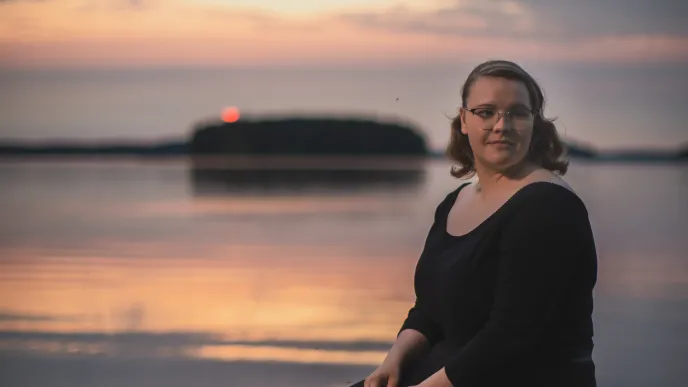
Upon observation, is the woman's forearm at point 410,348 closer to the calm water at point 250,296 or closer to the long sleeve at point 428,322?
the long sleeve at point 428,322

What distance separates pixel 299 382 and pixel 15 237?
18.5 ft

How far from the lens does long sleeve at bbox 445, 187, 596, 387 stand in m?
1.71

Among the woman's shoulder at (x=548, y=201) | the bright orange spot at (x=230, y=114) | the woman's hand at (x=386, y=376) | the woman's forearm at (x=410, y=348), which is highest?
the bright orange spot at (x=230, y=114)

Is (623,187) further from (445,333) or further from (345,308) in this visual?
(445,333)

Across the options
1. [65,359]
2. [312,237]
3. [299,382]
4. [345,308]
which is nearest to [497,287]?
[299,382]

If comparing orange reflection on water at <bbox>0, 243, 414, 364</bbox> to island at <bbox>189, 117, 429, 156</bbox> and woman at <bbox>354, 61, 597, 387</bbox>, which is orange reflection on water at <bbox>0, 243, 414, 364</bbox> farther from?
island at <bbox>189, 117, 429, 156</bbox>

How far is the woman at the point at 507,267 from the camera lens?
1.71 metres

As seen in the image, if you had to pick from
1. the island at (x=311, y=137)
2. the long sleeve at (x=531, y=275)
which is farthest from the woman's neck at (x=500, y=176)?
the island at (x=311, y=137)

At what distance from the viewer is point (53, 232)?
900cm

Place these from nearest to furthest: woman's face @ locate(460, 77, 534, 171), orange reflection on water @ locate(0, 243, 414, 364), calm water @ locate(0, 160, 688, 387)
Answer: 1. woman's face @ locate(460, 77, 534, 171)
2. calm water @ locate(0, 160, 688, 387)
3. orange reflection on water @ locate(0, 243, 414, 364)

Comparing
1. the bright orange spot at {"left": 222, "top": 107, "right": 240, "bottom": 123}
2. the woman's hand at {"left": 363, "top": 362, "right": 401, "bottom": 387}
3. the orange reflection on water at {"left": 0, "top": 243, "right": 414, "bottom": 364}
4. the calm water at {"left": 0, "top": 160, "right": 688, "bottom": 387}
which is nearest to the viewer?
the woman's hand at {"left": 363, "top": 362, "right": 401, "bottom": 387}

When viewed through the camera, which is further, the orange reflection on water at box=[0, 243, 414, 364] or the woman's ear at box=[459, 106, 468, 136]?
the orange reflection on water at box=[0, 243, 414, 364]

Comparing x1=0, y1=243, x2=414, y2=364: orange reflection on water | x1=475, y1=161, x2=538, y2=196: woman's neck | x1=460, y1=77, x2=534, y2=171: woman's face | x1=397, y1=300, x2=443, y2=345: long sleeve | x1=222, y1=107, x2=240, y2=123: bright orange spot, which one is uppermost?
x1=222, y1=107, x2=240, y2=123: bright orange spot

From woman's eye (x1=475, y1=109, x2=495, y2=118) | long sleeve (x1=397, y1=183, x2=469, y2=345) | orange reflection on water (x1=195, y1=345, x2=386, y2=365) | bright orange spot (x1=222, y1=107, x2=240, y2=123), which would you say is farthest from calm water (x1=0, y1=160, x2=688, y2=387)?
bright orange spot (x1=222, y1=107, x2=240, y2=123)
